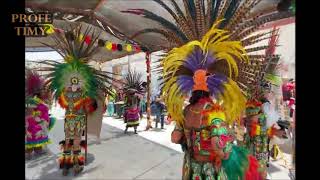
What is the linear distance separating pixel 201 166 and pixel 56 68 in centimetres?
312

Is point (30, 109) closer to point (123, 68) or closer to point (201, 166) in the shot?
point (201, 166)

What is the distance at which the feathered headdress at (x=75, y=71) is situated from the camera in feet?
15.1

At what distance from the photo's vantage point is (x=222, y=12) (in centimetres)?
249

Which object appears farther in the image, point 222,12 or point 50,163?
point 50,163

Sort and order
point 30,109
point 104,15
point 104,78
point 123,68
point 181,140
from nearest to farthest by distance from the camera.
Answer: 1. point 181,140
2. point 104,78
3. point 30,109
4. point 104,15
5. point 123,68

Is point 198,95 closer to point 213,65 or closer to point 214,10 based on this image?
point 213,65

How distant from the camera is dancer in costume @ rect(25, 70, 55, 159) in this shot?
19.1 ft

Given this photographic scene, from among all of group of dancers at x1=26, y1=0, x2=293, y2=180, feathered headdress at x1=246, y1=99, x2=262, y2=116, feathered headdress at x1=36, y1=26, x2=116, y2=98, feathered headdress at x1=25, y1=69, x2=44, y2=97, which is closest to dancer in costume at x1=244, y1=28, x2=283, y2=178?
feathered headdress at x1=246, y1=99, x2=262, y2=116

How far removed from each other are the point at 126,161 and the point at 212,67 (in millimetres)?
3621

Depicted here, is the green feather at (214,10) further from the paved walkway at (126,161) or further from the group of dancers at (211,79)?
the paved walkway at (126,161)

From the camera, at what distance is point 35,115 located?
5.95 metres

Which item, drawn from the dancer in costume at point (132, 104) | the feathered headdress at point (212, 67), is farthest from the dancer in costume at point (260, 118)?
the dancer in costume at point (132, 104)

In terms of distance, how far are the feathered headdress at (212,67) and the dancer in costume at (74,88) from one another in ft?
7.98
